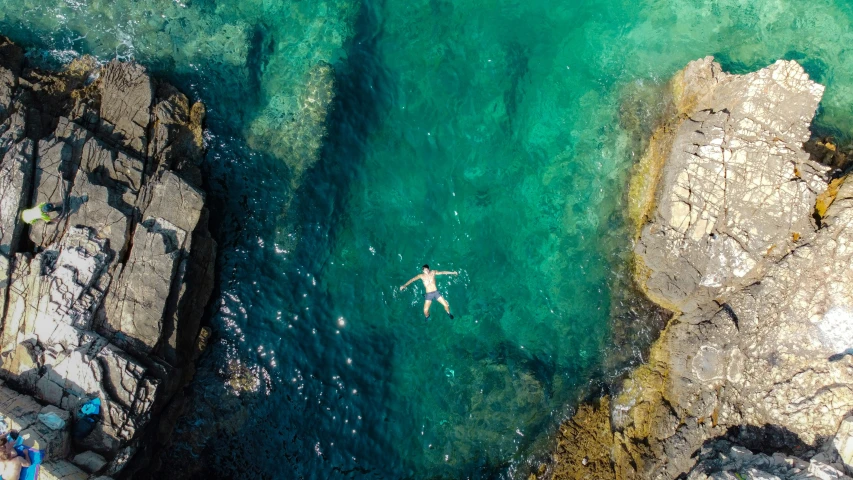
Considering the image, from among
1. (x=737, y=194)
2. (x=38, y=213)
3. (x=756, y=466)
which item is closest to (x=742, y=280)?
(x=737, y=194)

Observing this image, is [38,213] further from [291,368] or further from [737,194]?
[737,194]

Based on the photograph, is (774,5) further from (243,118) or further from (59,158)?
(59,158)

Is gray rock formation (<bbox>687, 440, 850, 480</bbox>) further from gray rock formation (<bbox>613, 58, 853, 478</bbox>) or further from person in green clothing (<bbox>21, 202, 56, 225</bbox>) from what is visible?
person in green clothing (<bbox>21, 202, 56, 225</bbox>)

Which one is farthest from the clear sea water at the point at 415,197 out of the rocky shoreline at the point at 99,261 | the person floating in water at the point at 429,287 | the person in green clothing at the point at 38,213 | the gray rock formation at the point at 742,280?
the person in green clothing at the point at 38,213

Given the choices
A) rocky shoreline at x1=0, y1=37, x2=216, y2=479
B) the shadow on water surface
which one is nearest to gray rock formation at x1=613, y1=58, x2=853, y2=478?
the shadow on water surface

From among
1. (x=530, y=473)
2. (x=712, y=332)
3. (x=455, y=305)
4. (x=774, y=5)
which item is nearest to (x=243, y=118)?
(x=455, y=305)

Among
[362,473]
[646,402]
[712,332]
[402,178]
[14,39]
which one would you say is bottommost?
[362,473]
